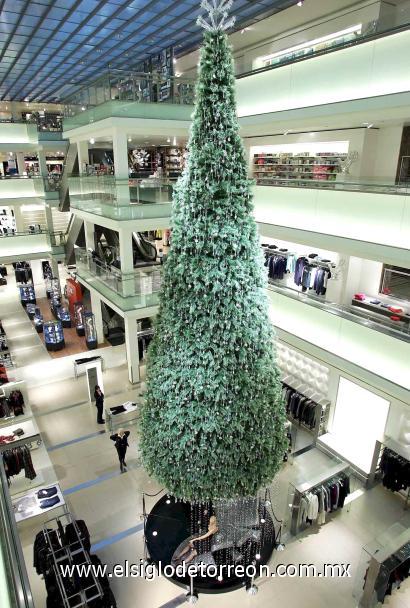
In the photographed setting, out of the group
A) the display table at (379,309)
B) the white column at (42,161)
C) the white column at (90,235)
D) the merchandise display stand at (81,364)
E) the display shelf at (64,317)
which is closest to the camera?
the display table at (379,309)

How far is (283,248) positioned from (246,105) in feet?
13.2

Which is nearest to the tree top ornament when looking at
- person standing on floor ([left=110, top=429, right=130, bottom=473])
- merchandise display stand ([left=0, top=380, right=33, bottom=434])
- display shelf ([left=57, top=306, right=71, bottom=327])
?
person standing on floor ([left=110, top=429, right=130, bottom=473])

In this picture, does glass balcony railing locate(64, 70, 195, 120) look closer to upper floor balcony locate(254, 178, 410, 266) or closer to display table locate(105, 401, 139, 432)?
upper floor balcony locate(254, 178, 410, 266)

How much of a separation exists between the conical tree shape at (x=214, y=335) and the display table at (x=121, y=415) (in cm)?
398

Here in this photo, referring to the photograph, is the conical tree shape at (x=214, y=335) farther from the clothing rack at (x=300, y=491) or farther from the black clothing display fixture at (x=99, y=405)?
the black clothing display fixture at (x=99, y=405)

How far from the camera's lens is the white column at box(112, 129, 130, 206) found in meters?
9.85

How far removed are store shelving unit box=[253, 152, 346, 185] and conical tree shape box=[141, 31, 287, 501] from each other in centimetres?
477

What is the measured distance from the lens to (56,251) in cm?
1728

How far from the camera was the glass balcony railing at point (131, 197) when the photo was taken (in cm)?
1000

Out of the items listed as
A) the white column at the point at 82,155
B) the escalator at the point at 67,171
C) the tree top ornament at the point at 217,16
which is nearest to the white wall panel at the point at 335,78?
the tree top ornament at the point at 217,16

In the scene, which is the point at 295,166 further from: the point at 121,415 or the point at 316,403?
the point at 121,415

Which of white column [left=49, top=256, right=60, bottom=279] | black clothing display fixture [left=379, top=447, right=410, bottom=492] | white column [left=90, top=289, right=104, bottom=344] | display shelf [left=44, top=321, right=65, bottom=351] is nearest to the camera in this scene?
black clothing display fixture [left=379, top=447, right=410, bottom=492]

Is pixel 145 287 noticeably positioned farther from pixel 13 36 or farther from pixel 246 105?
pixel 13 36

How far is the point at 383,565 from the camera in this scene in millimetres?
5449
